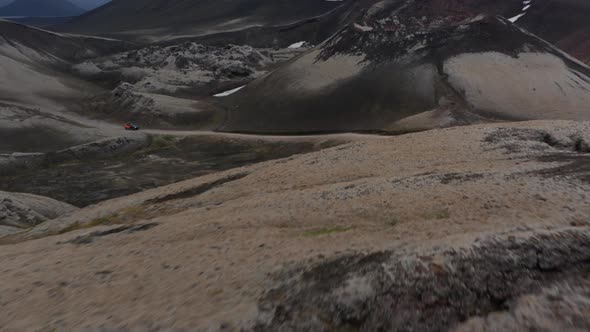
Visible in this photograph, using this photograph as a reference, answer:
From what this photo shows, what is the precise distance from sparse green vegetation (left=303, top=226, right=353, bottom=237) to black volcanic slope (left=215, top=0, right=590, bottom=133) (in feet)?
158

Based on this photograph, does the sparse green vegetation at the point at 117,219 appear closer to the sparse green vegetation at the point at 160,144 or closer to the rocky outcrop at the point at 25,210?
the rocky outcrop at the point at 25,210

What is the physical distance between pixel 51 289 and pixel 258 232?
7.78 m

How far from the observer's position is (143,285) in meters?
14.4

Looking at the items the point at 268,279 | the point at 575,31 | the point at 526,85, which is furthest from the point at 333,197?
the point at 575,31

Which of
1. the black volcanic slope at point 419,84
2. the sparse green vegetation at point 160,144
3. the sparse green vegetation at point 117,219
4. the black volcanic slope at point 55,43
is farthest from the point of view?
the black volcanic slope at point 55,43

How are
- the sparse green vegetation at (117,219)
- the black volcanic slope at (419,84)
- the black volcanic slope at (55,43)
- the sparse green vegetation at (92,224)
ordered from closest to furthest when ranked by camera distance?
the sparse green vegetation at (117,219) → the sparse green vegetation at (92,224) → the black volcanic slope at (419,84) → the black volcanic slope at (55,43)

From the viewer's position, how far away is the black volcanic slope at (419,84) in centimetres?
6384

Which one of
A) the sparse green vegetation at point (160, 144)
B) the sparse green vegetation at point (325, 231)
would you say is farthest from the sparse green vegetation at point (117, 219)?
the sparse green vegetation at point (160, 144)

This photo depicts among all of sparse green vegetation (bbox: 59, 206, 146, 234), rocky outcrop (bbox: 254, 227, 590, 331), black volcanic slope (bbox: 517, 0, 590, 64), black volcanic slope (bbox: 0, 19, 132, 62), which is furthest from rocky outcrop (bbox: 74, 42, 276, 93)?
rocky outcrop (bbox: 254, 227, 590, 331)

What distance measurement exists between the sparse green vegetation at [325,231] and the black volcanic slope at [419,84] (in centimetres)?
4821

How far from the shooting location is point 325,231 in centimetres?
1581

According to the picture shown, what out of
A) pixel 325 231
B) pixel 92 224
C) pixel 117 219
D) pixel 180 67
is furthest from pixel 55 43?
pixel 325 231

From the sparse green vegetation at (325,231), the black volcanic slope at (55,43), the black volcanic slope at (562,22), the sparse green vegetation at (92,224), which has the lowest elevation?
the sparse green vegetation at (92,224)

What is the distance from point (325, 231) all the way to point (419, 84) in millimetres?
61120
